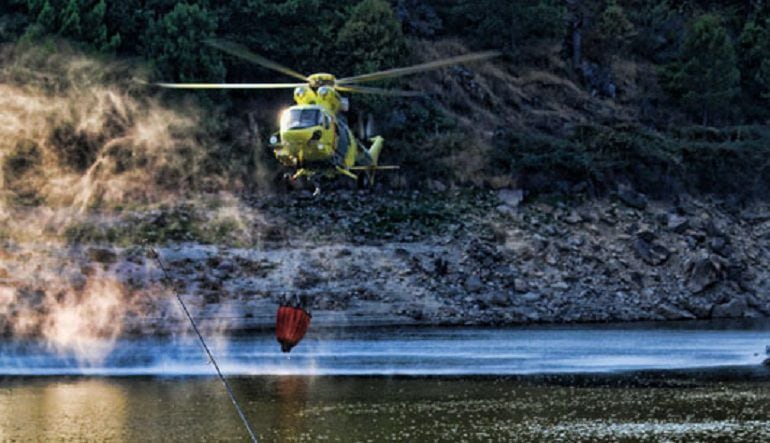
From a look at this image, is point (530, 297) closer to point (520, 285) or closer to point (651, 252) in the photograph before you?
point (520, 285)

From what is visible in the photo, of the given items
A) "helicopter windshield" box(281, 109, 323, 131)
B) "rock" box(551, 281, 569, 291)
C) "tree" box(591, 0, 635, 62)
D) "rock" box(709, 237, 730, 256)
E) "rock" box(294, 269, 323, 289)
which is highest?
"tree" box(591, 0, 635, 62)

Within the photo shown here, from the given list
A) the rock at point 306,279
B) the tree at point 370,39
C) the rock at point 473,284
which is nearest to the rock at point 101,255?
Answer: the rock at point 306,279

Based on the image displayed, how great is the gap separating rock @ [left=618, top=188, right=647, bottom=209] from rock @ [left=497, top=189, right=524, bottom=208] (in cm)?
826

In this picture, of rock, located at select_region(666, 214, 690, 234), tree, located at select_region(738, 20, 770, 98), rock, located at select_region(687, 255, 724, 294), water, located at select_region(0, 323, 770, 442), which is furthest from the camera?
tree, located at select_region(738, 20, 770, 98)

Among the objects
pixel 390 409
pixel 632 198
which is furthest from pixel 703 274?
pixel 390 409

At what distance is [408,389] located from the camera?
59.2 m

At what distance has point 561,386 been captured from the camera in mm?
60469

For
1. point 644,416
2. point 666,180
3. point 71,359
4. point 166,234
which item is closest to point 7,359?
point 71,359

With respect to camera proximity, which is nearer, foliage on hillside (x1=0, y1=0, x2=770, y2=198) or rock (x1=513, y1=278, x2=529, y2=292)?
rock (x1=513, y1=278, x2=529, y2=292)

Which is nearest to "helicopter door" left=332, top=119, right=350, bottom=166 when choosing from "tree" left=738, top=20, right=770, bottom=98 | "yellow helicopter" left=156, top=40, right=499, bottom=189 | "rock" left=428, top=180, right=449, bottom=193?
"yellow helicopter" left=156, top=40, right=499, bottom=189

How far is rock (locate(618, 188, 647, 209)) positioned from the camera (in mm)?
106125

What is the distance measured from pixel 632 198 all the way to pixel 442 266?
21.7 metres

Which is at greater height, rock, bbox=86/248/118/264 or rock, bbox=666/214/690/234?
rock, bbox=666/214/690/234

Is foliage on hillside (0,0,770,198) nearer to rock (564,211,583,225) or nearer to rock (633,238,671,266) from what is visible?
rock (564,211,583,225)
